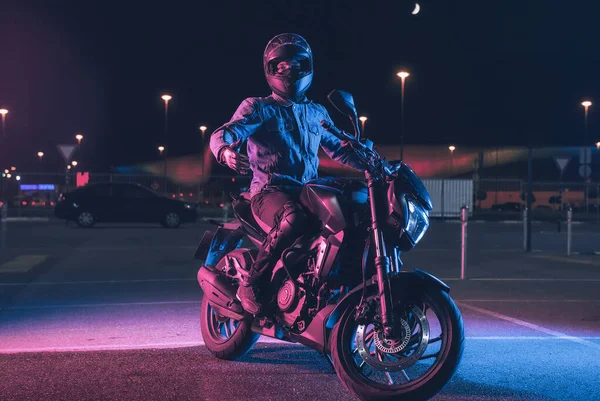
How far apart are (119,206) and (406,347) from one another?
901 inches

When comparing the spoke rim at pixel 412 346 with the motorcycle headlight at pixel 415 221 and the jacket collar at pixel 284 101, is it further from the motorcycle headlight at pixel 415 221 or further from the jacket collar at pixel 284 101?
the jacket collar at pixel 284 101

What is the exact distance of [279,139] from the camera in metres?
4.81

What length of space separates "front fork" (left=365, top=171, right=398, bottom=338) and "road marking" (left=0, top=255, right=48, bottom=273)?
8959mm

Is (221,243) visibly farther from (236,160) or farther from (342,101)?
(342,101)

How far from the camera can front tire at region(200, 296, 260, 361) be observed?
5.04 meters

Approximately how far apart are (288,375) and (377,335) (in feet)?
3.25

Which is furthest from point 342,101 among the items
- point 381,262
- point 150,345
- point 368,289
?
point 150,345

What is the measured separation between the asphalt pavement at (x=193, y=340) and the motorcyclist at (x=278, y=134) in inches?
25.5

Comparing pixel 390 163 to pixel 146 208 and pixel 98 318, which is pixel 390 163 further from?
pixel 146 208

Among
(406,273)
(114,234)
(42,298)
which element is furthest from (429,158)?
(406,273)

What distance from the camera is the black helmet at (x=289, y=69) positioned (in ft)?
15.9

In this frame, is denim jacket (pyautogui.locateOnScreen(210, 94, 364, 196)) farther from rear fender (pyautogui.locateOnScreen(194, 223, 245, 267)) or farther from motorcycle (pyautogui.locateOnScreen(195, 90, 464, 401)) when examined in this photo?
rear fender (pyautogui.locateOnScreen(194, 223, 245, 267))

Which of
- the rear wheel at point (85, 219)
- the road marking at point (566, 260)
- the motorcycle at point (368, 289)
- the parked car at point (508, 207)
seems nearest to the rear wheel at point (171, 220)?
the rear wheel at point (85, 219)

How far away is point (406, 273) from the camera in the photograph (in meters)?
4.01
